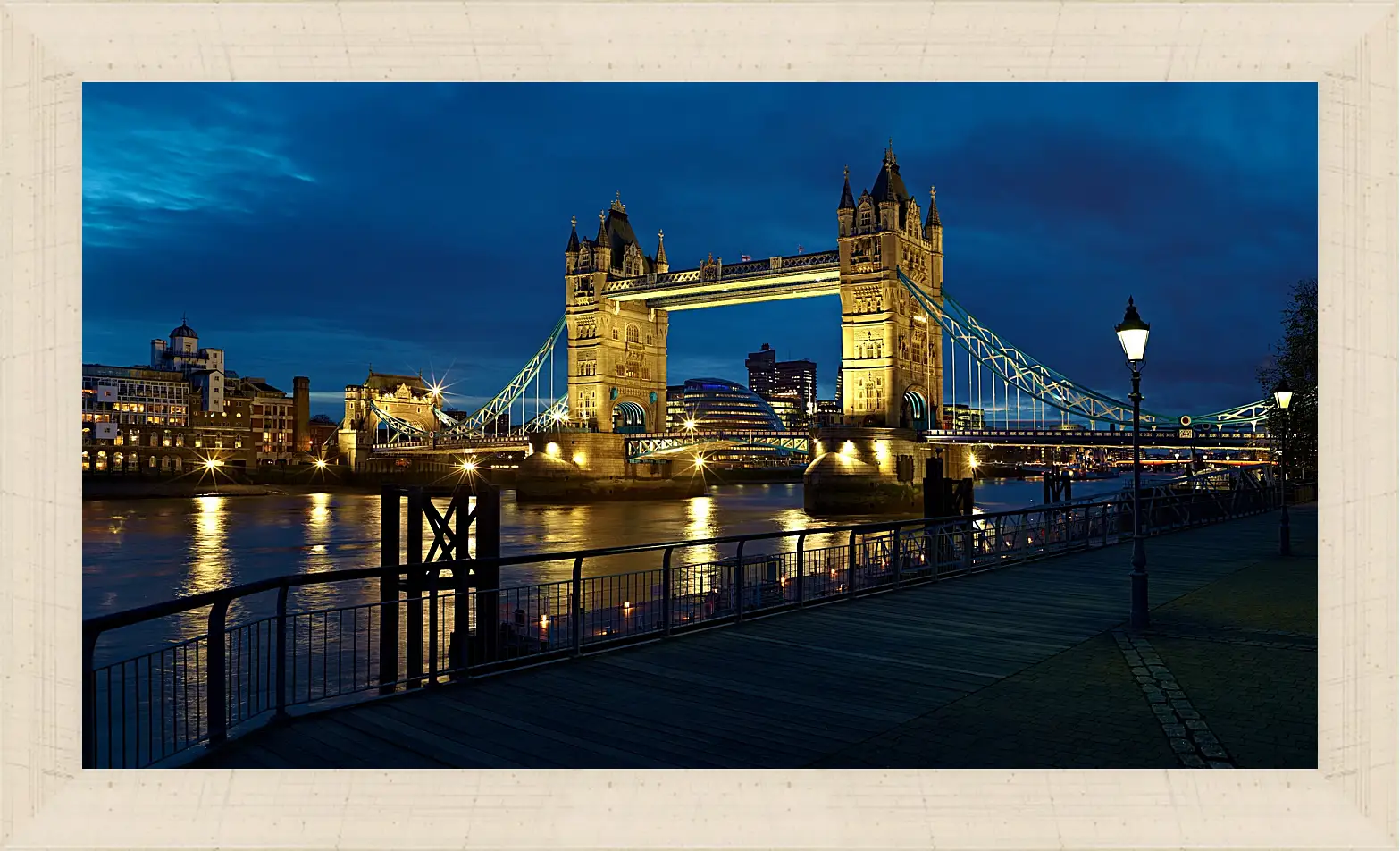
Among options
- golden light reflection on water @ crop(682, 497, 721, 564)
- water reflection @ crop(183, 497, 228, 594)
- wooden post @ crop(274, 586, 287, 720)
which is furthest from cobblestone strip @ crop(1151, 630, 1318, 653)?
water reflection @ crop(183, 497, 228, 594)

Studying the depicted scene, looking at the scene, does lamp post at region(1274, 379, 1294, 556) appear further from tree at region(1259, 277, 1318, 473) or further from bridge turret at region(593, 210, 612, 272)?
bridge turret at region(593, 210, 612, 272)

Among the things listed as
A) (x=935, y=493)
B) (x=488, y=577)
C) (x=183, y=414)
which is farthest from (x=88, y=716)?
(x=183, y=414)

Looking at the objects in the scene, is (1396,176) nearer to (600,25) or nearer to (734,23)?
(734,23)

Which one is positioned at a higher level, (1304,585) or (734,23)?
(734,23)

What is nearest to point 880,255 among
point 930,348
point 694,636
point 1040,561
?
point 930,348

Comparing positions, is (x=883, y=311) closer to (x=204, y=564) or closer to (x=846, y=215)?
(x=846, y=215)

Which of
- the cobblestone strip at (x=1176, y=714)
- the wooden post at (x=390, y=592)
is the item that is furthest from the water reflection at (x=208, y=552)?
the cobblestone strip at (x=1176, y=714)

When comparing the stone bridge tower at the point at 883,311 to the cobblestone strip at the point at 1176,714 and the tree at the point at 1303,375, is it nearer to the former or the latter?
the tree at the point at 1303,375
